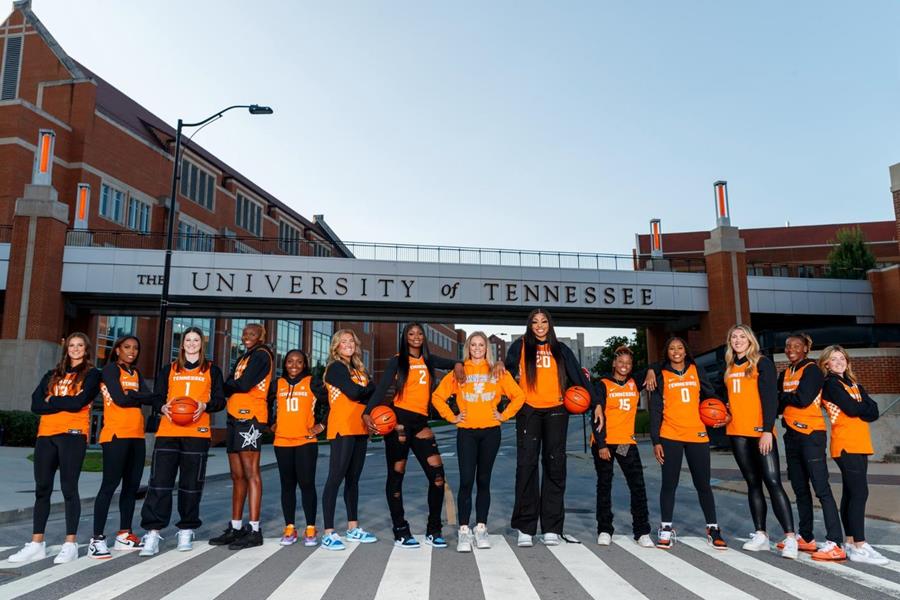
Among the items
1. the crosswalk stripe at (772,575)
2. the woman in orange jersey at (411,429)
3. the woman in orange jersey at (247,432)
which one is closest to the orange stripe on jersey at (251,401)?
the woman in orange jersey at (247,432)

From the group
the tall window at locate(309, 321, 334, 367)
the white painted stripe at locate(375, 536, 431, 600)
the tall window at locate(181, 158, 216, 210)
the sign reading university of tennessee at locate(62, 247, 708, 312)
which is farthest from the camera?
the tall window at locate(309, 321, 334, 367)

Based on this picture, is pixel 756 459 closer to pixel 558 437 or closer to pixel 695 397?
pixel 695 397

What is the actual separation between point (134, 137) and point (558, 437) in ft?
124

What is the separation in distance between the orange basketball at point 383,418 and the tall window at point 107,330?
107 ft

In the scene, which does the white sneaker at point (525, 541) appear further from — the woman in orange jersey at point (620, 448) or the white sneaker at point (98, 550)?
the white sneaker at point (98, 550)

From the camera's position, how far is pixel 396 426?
6520 millimetres

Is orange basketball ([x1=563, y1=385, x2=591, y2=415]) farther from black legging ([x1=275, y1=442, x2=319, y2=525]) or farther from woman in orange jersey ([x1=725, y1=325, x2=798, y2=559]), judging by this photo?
black legging ([x1=275, y1=442, x2=319, y2=525])

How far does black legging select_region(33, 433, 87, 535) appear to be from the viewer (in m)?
6.27

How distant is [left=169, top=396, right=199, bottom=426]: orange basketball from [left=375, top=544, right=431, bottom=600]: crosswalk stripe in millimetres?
2268

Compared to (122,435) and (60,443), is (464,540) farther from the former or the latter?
(60,443)

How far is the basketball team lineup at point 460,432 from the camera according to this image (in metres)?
6.33

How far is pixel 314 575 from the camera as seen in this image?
5.27 meters

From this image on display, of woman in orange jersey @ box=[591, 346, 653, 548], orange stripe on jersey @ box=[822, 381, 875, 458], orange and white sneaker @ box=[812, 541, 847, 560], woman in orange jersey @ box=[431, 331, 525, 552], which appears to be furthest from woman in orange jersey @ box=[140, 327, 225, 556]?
orange stripe on jersey @ box=[822, 381, 875, 458]

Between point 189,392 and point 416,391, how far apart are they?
2222 millimetres
